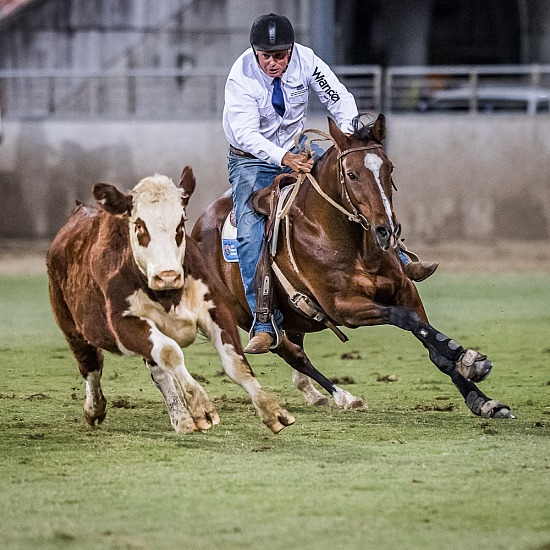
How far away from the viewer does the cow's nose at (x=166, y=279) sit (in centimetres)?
675

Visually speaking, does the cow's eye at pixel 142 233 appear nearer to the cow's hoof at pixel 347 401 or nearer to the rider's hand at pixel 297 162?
the rider's hand at pixel 297 162

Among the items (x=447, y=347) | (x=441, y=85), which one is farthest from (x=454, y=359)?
(x=441, y=85)

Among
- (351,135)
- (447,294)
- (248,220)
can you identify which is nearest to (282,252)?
(248,220)

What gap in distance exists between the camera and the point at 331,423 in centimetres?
762

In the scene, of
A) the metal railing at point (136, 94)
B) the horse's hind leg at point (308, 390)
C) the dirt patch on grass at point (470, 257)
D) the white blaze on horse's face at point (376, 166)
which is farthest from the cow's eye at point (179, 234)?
the metal railing at point (136, 94)

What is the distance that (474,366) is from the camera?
281 inches

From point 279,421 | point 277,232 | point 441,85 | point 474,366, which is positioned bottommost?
point 279,421

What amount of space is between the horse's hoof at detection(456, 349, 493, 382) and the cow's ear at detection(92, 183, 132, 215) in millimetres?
1985

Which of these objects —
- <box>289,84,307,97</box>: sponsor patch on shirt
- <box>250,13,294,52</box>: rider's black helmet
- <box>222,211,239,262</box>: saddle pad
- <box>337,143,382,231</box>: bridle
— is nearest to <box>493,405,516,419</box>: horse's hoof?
<box>337,143,382,231</box>: bridle

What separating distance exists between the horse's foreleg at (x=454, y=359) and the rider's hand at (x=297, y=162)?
41.1 inches

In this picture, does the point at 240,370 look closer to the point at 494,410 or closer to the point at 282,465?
the point at 282,465

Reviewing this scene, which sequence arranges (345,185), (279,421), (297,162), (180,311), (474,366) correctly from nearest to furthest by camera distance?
(279,421)
(180,311)
(474,366)
(345,185)
(297,162)

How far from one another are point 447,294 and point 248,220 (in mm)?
7160

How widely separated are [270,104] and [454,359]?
213 centimetres
